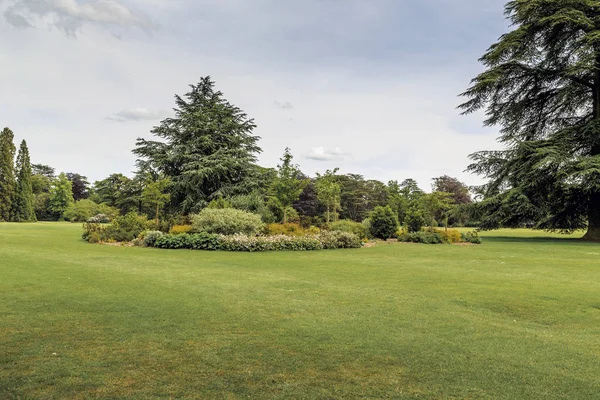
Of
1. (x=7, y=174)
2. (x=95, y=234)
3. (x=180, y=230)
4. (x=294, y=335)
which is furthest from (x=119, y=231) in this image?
(x=7, y=174)

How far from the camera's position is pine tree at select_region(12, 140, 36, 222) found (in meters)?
46.9

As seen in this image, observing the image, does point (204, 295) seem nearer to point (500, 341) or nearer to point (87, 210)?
point (500, 341)

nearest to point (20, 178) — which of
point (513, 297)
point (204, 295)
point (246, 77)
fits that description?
point (246, 77)

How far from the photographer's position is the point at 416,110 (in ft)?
71.7

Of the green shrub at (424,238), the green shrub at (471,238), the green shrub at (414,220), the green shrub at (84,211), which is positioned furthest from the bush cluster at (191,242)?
the green shrub at (84,211)

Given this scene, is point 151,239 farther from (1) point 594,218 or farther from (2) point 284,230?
(1) point 594,218

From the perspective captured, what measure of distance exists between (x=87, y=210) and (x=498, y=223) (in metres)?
45.6

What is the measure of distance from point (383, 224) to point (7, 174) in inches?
1823

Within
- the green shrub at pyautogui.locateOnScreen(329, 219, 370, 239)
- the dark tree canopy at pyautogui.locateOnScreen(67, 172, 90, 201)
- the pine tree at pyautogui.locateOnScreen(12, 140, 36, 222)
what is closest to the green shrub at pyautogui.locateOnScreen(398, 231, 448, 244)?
the green shrub at pyautogui.locateOnScreen(329, 219, 370, 239)

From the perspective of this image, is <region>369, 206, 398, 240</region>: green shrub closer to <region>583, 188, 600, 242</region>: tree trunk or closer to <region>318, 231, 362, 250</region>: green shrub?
<region>318, 231, 362, 250</region>: green shrub

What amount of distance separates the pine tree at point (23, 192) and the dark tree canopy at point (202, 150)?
26.8 meters

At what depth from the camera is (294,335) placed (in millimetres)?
4730

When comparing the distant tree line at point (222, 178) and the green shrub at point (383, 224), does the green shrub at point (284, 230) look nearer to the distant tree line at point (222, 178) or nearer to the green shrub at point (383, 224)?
the distant tree line at point (222, 178)

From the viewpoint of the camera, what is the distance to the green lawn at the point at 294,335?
131 inches
